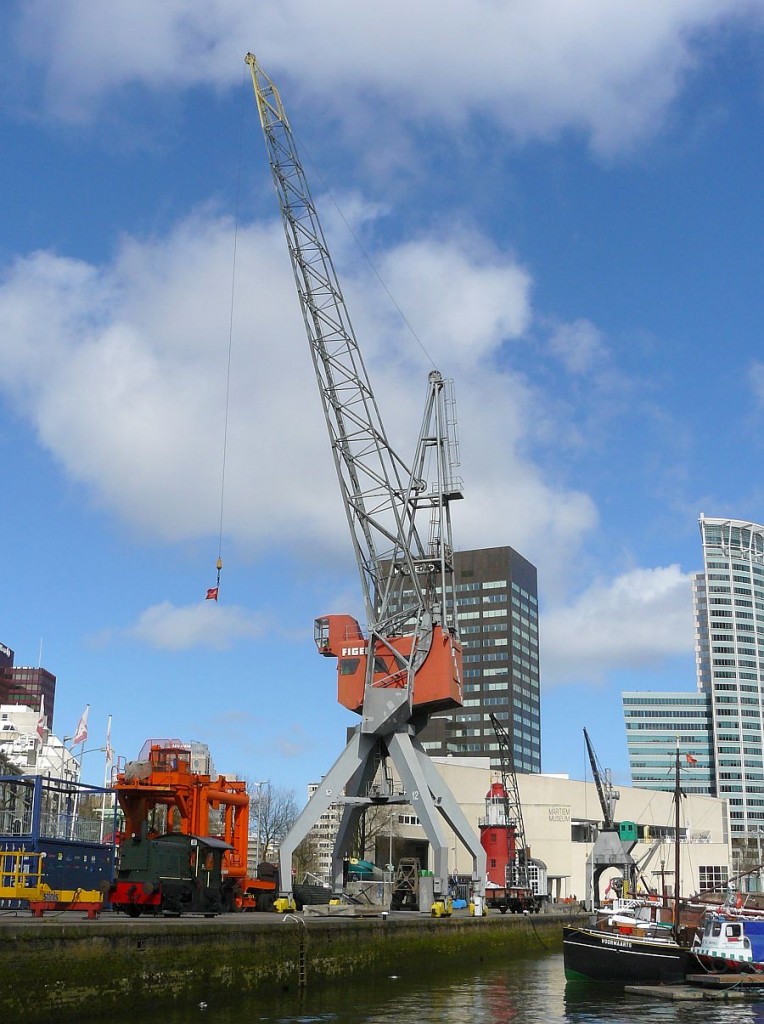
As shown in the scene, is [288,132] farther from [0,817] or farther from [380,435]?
[0,817]

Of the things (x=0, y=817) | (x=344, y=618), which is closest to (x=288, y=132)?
(x=344, y=618)

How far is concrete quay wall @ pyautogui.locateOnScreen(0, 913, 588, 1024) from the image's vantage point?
27.1m

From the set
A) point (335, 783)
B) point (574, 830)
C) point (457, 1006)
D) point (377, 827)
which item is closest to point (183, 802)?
point (335, 783)

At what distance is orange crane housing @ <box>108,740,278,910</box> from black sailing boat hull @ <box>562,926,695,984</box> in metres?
14.9

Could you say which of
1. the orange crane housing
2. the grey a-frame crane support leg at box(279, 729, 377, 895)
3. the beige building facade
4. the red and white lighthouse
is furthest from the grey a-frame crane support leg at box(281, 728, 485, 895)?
the beige building facade

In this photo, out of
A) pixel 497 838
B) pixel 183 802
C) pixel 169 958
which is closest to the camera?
pixel 169 958

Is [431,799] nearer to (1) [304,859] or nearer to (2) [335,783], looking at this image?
(2) [335,783]

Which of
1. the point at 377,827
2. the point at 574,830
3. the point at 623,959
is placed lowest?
the point at 623,959

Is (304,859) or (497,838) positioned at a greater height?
(497,838)

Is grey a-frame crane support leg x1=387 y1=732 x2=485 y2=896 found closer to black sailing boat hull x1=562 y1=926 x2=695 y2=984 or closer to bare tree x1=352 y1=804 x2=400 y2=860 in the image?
black sailing boat hull x1=562 y1=926 x2=695 y2=984

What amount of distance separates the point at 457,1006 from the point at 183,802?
21.1 meters

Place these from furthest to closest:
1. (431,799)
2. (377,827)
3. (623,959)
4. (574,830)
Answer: (574,830), (377,827), (431,799), (623,959)

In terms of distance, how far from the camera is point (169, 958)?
31734 mm

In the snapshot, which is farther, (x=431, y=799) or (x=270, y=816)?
(x=270, y=816)
